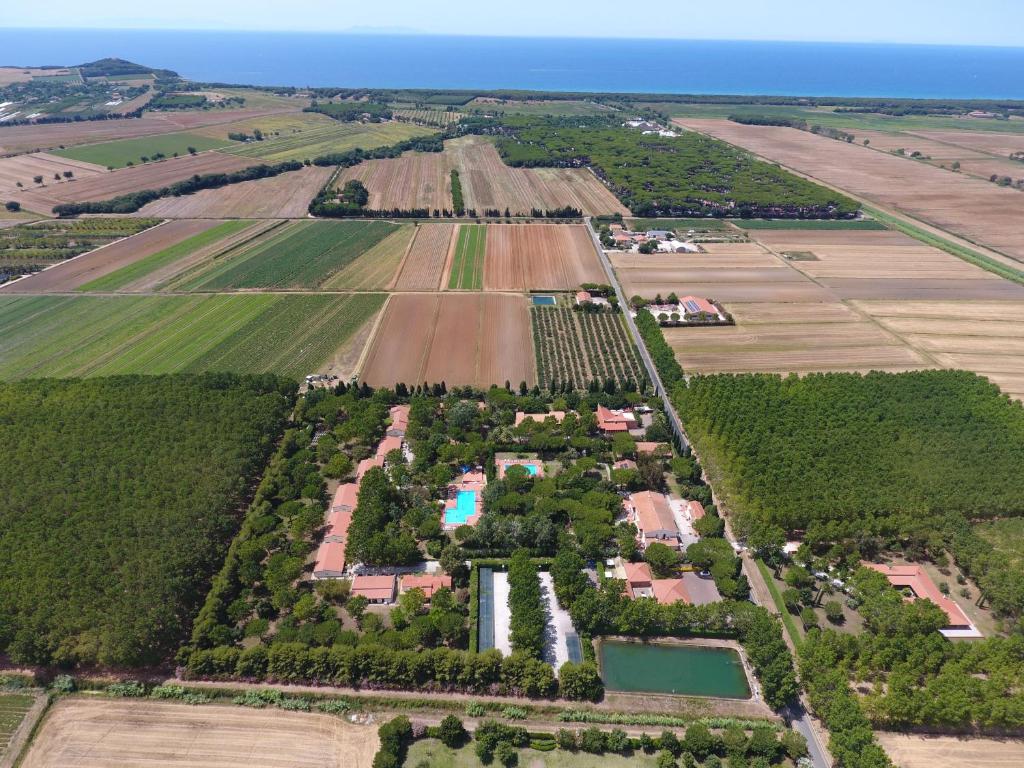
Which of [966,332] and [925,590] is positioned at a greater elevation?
[966,332]

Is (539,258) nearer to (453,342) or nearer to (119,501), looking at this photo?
(453,342)

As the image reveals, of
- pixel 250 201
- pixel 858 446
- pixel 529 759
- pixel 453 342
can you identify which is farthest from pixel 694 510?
pixel 250 201

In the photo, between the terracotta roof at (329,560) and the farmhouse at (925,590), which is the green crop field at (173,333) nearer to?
the terracotta roof at (329,560)

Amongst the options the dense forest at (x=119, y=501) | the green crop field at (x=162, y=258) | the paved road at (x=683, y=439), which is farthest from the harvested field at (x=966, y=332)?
the green crop field at (x=162, y=258)

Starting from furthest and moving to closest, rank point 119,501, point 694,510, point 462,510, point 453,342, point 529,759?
point 453,342
point 462,510
point 694,510
point 119,501
point 529,759

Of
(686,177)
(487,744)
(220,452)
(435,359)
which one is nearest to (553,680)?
(487,744)

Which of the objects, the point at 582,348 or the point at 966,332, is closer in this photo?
the point at 582,348
